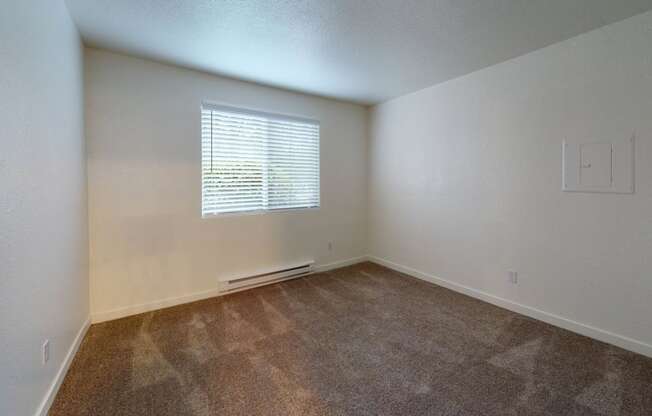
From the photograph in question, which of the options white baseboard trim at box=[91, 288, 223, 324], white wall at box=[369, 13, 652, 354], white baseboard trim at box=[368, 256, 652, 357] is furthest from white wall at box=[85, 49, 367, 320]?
white baseboard trim at box=[368, 256, 652, 357]

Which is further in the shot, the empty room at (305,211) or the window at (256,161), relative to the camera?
the window at (256,161)

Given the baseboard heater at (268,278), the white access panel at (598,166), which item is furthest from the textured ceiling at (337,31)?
the baseboard heater at (268,278)

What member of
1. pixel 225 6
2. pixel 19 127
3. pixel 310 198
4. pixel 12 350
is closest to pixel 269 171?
pixel 310 198

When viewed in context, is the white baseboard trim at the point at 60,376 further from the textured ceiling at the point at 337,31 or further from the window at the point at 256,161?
the textured ceiling at the point at 337,31

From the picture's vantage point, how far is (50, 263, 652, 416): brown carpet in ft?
5.38

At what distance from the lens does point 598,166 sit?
2283 millimetres

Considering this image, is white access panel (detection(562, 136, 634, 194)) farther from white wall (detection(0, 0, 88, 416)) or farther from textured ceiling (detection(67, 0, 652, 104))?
white wall (detection(0, 0, 88, 416))

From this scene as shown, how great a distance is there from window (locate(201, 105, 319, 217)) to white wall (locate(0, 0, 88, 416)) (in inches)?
46.0

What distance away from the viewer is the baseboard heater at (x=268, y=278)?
3.31 m

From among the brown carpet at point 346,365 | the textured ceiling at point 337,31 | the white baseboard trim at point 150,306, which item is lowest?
the brown carpet at point 346,365

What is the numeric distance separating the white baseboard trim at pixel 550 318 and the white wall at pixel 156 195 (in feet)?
6.75

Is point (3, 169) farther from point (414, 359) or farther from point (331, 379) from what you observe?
point (414, 359)

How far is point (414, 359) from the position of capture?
2076 mm

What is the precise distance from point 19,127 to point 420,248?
12.5ft
